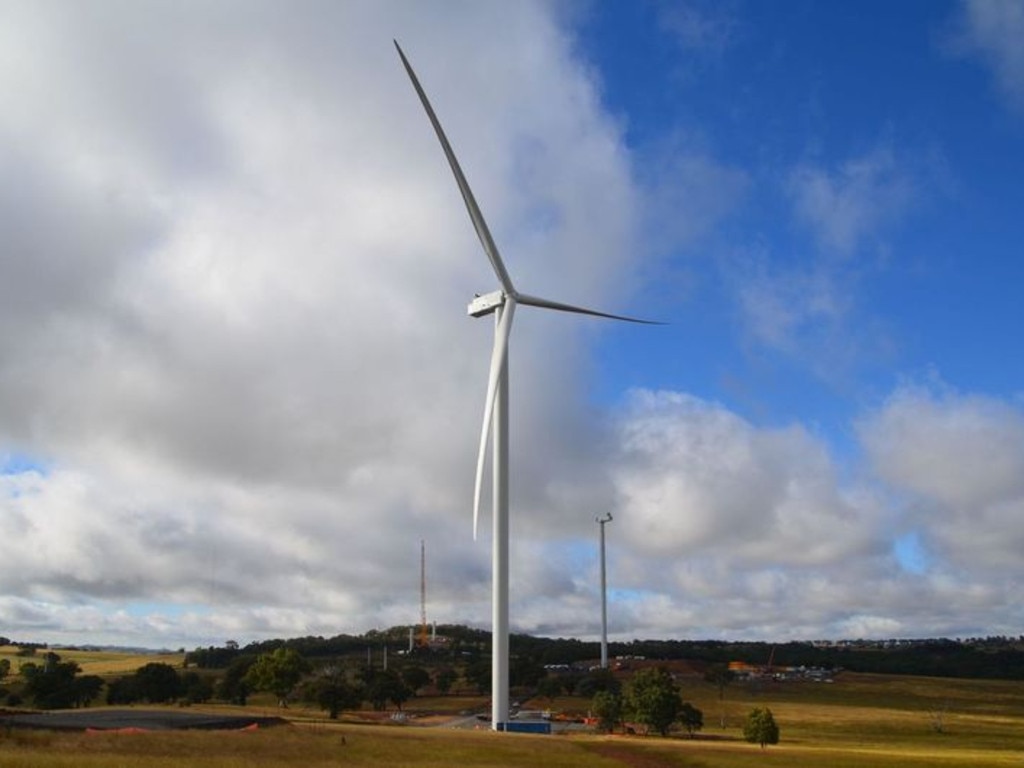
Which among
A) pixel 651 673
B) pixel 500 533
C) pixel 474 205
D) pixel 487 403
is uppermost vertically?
pixel 474 205

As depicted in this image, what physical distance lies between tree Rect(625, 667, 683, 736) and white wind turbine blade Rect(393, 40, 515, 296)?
202 feet

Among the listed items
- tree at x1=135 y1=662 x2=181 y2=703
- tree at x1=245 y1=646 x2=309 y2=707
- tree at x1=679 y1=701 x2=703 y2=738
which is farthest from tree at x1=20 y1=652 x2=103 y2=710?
tree at x1=679 y1=701 x2=703 y2=738

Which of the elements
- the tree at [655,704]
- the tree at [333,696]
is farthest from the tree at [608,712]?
the tree at [333,696]

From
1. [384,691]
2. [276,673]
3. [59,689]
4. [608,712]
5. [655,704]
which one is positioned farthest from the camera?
[384,691]

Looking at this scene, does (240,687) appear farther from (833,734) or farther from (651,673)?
(833,734)

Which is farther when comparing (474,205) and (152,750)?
(474,205)

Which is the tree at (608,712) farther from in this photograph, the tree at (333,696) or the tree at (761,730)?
the tree at (333,696)

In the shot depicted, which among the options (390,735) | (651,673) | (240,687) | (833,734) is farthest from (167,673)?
(833,734)

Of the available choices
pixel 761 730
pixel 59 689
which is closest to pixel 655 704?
pixel 761 730

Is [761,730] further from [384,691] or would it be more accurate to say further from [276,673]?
[384,691]

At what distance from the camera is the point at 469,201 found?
3656 inches

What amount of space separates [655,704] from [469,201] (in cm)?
7318

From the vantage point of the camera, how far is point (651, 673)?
136 m

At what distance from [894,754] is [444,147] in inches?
2804
